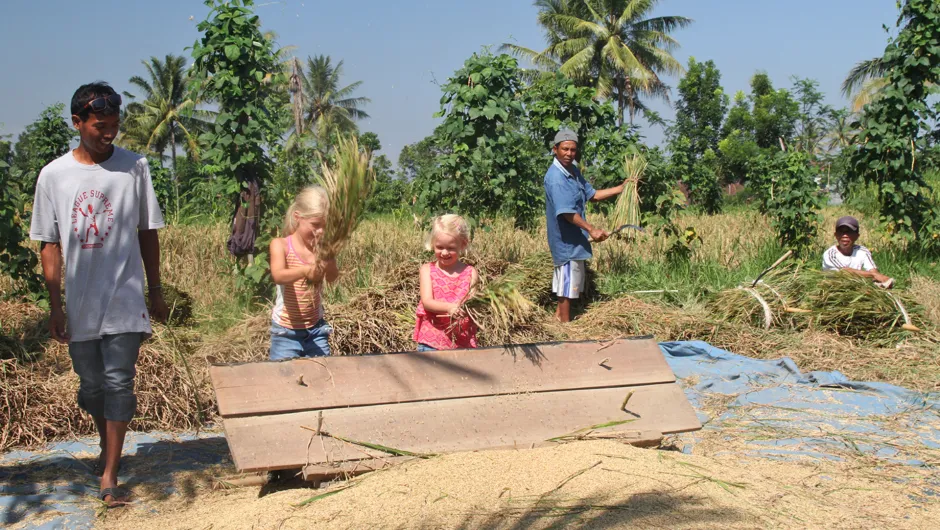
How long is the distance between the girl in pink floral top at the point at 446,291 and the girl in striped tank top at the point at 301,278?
530 millimetres

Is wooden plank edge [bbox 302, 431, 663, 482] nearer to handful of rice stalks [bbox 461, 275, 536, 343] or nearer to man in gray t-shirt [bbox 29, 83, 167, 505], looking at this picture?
handful of rice stalks [bbox 461, 275, 536, 343]

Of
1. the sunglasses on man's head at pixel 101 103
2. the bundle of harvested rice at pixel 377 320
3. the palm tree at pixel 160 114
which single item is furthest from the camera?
the palm tree at pixel 160 114

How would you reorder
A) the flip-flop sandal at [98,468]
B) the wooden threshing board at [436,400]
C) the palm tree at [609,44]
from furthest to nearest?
the palm tree at [609,44] < the flip-flop sandal at [98,468] < the wooden threshing board at [436,400]

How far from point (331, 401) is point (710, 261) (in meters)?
6.18

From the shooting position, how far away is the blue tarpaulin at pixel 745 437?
3557mm

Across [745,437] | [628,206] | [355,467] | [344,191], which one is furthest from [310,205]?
[628,206]

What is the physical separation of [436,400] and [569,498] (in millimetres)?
922

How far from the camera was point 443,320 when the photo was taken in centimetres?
413

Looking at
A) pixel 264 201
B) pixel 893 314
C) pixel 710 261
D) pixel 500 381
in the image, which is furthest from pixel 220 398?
pixel 710 261

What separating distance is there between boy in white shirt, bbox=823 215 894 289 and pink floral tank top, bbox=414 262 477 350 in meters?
4.03

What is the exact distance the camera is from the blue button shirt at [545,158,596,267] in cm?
654

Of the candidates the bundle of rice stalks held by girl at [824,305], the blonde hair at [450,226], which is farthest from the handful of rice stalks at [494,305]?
the bundle of rice stalks held by girl at [824,305]

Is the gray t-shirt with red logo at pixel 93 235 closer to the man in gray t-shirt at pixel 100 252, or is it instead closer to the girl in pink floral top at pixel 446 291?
the man in gray t-shirt at pixel 100 252

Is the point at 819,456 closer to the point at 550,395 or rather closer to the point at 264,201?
the point at 550,395
